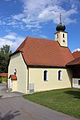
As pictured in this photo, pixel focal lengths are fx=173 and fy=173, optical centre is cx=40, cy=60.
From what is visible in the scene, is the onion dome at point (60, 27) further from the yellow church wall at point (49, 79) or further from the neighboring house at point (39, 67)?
the yellow church wall at point (49, 79)

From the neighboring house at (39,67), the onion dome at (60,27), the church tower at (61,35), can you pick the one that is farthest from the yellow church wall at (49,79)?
the onion dome at (60,27)

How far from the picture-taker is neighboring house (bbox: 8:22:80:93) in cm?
2336

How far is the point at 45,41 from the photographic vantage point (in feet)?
94.5

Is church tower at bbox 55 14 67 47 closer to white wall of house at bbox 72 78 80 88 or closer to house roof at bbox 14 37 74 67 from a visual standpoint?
house roof at bbox 14 37 74 67

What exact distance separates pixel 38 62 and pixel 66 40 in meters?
10.3

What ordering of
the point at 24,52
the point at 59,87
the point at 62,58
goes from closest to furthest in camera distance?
the point at 24,52 → the point at 59,87 → the point at 62,58

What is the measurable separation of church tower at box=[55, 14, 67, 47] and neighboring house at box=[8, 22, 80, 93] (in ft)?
5.23

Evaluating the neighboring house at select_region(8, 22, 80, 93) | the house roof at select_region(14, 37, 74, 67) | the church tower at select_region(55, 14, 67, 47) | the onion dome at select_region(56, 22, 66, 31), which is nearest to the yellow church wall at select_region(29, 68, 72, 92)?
the neighboring house at select_region(8, 22, 80, 93)

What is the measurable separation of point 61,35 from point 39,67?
10.2 meters

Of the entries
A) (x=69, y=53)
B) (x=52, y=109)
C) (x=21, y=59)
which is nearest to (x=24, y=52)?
(x=21, y=59)

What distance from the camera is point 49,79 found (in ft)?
82.2

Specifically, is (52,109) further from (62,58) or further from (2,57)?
(2,57)

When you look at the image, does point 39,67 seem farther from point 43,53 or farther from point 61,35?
point 61,35

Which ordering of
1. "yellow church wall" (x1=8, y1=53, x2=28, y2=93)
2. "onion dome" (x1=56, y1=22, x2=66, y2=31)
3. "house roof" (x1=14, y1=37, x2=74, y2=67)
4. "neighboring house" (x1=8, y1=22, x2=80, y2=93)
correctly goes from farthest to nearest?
"onion dome" (x1=56, y1=22, x2=66, y2=31) → "house roof" (x1=14, y1=37, x2=74, y2=67) → "yellow church wall" (x1=8, y1=53, x2=28, y2=93) → "neighboring house" (x1=8, y1=22, x2=80, y2=93)
